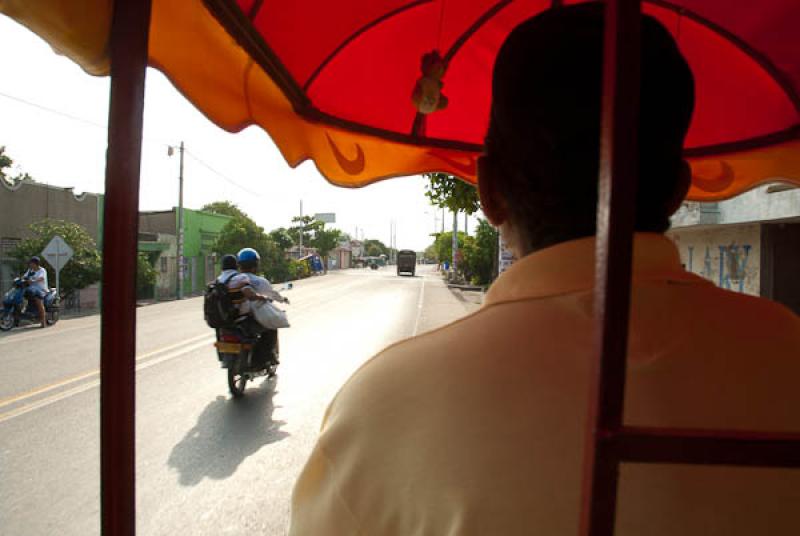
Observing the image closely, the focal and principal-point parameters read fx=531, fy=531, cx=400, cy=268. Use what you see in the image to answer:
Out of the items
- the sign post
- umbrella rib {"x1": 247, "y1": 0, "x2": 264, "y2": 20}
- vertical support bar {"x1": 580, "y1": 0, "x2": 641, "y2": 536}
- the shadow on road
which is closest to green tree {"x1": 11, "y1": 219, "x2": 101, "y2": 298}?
the sign post

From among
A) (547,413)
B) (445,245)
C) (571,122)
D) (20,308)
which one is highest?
(445,245)

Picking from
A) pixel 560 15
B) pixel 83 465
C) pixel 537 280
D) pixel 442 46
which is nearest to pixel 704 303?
pixel 537 280

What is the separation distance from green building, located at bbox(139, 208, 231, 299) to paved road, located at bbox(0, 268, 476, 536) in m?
15.1

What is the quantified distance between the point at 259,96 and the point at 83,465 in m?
3.77

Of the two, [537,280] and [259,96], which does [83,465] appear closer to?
[259,96]

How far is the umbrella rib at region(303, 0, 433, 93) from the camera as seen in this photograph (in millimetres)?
1972

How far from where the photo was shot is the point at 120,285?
88 cm

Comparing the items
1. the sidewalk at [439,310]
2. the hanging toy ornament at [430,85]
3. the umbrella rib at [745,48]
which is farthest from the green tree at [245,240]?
the umbrella rib at [745,48]

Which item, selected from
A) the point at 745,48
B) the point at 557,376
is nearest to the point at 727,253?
the point at 745,48

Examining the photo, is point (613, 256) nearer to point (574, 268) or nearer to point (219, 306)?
point (574, 268)

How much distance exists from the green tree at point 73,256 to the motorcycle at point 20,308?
3395 millimetres

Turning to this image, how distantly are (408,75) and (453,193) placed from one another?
3876 millimetres

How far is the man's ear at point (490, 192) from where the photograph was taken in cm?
81

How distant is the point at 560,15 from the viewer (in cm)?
74
